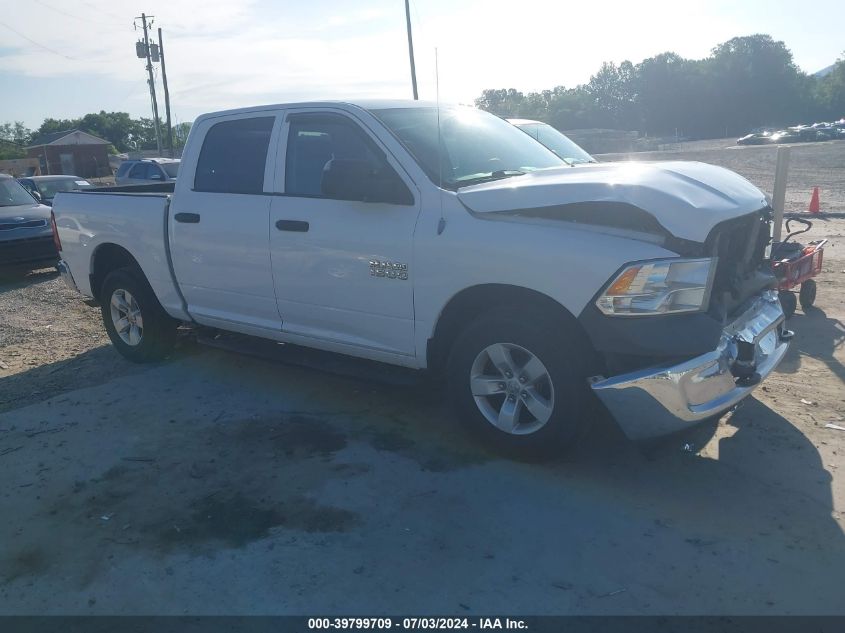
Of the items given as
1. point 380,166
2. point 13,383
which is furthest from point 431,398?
point 13,383

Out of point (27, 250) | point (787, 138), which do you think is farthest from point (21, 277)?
point (787, 138)

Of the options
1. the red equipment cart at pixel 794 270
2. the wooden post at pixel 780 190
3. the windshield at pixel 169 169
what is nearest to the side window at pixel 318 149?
the red equipment cart at pixel 794 270

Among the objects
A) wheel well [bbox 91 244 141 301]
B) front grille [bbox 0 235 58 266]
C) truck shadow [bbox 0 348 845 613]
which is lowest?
truck shadow [bbox 0 348 845 613]

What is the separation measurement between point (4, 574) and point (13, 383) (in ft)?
11.0

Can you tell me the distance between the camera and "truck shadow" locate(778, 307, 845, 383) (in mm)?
5922

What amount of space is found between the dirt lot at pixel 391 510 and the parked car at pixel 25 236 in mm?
6717

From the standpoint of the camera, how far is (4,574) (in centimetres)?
358

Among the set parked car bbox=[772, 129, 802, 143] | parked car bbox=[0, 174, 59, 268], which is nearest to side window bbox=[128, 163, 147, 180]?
parked car bbox=[0, 174, 59, 268]

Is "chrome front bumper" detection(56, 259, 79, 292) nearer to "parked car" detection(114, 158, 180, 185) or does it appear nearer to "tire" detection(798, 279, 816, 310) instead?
"tire" detection(798, 279, 816, 310)

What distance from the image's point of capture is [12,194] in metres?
12.9

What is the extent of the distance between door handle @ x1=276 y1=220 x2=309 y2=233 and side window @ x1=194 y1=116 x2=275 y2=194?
1.31 ft

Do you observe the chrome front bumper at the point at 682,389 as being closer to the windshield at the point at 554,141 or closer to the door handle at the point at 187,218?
the door handle at the point at 187,218

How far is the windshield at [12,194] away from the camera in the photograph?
1266 centimetres
